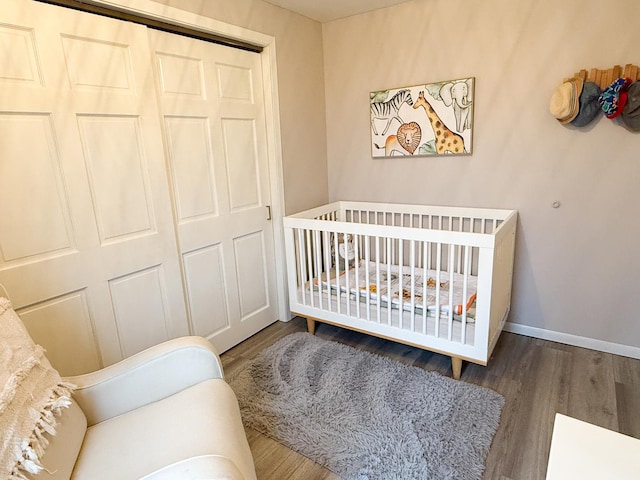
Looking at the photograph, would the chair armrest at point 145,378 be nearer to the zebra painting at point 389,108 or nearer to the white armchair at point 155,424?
the white armchair at point 155,424

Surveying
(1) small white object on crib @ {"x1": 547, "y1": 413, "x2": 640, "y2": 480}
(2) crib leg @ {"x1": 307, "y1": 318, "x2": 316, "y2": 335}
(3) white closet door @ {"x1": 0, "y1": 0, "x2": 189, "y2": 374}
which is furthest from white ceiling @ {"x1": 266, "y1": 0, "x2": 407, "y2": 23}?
(1) small white object on crib @ {"x1": 547, "y1": 413, "x2": 640, "y2": 480}

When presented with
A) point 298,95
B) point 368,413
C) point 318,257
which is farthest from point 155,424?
point 298,95

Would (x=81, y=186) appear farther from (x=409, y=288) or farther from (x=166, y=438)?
(x=409, y=288)

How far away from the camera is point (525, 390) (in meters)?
2.03

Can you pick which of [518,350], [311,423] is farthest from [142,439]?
[518,350]

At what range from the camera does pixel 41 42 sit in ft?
5.17

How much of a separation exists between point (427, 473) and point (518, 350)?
1243 millimetres

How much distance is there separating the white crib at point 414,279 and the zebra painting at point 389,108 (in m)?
0.64

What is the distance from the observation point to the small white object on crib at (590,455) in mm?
931

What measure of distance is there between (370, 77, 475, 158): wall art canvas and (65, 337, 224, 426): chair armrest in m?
2.00

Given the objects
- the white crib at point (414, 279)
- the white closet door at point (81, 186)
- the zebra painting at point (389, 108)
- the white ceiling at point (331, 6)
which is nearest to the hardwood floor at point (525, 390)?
the white crib at point (414, 279)

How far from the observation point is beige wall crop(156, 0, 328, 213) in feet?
8.18

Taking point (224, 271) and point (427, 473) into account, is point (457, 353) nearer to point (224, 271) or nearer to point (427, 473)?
point (427, 473)

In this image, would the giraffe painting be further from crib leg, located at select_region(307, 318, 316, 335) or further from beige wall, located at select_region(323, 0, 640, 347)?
crib leg, located at select_region(307, 318, 316, 335)
